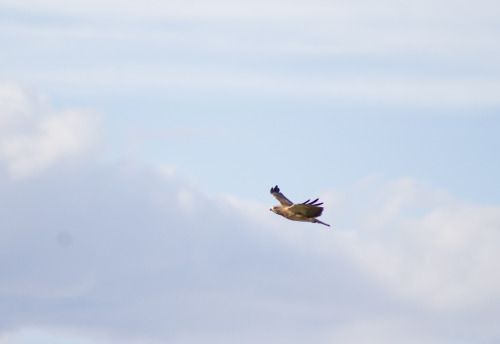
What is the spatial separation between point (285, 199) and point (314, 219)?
10622mm

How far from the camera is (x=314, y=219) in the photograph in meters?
153

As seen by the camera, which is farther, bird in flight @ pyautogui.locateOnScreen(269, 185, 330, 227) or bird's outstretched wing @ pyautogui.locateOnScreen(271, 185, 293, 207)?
bird's outstretched wing @ pyautogui.locateOnScreen(271, 185, 293, 207)

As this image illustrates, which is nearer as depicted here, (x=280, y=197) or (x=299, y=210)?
(x=299, y=210)

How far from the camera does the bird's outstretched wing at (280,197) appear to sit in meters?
160

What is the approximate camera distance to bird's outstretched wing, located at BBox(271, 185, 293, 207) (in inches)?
6319

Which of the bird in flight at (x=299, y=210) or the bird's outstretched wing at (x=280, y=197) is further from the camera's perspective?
the bird's outstretched wing at (x=280, y=197)

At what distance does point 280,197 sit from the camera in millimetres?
164125

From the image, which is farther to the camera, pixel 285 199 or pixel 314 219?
pixel 285 199

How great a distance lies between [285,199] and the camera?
16275cm
